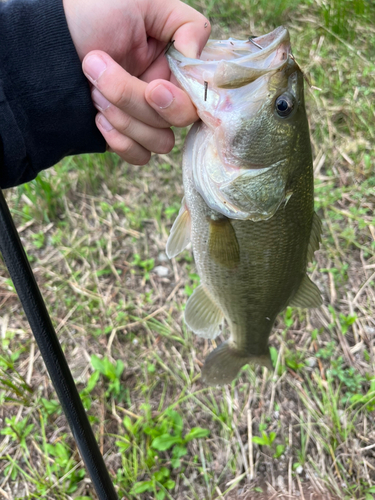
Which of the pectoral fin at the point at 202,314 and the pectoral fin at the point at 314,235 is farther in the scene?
the pectoral fin at the point at 202,314

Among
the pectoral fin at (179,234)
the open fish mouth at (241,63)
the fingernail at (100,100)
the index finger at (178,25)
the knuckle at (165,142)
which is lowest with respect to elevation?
the pectoral fin at (179,234)

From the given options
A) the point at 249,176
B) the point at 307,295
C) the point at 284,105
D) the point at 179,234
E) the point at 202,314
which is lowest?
the point at 202,314

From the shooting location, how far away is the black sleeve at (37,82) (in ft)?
4.62

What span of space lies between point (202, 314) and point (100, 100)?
1.09 meters

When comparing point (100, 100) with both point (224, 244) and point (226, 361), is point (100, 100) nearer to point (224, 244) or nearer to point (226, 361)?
point (224, 244)

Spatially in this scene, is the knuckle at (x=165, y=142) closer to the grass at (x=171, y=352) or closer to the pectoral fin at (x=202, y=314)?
the pectoral fin at (x=202, y=314)

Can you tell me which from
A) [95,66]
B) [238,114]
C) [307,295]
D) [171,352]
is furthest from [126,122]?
[171,352]

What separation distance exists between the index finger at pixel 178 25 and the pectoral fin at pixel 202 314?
1.04 meters

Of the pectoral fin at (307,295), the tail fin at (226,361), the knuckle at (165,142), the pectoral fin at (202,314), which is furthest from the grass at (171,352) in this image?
the knuckle at (165,142)

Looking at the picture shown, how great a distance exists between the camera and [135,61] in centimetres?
159

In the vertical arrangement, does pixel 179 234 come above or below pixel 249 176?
below

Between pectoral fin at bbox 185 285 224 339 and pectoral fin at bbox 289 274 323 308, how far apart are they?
0.38m

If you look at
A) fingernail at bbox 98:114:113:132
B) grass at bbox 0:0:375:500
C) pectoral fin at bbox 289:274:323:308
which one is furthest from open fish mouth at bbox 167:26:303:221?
grass at bbox 0:0:375:500

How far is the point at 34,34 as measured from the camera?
1411 millimetres
